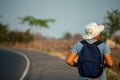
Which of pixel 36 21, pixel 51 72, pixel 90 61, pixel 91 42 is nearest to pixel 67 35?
pixel 36 21

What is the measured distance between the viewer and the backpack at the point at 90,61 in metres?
5.99

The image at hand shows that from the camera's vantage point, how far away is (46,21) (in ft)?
291

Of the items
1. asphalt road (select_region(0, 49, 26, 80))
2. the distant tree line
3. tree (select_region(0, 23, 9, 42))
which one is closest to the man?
asphalt road (select_region(0, 49, 26, 80))

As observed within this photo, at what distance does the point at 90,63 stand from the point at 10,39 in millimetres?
57843

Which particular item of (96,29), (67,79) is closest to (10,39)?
(67,79)

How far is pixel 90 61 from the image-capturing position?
5996 mm

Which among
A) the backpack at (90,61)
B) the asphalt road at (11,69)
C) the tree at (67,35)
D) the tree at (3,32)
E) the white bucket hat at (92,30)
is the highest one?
the white bucket hat at (92,30)

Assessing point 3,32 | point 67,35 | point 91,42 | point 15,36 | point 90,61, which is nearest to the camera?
point 90,61

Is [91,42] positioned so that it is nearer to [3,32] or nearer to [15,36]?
[15,36]

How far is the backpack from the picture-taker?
5989 millimetres

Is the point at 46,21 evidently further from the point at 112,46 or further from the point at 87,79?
the point at 87,79

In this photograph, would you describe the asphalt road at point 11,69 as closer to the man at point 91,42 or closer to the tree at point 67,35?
the man at point 91,42

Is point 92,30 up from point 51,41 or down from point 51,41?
up

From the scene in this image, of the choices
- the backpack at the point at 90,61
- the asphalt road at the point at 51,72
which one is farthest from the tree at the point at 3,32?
the backpack at the point at 90,61
